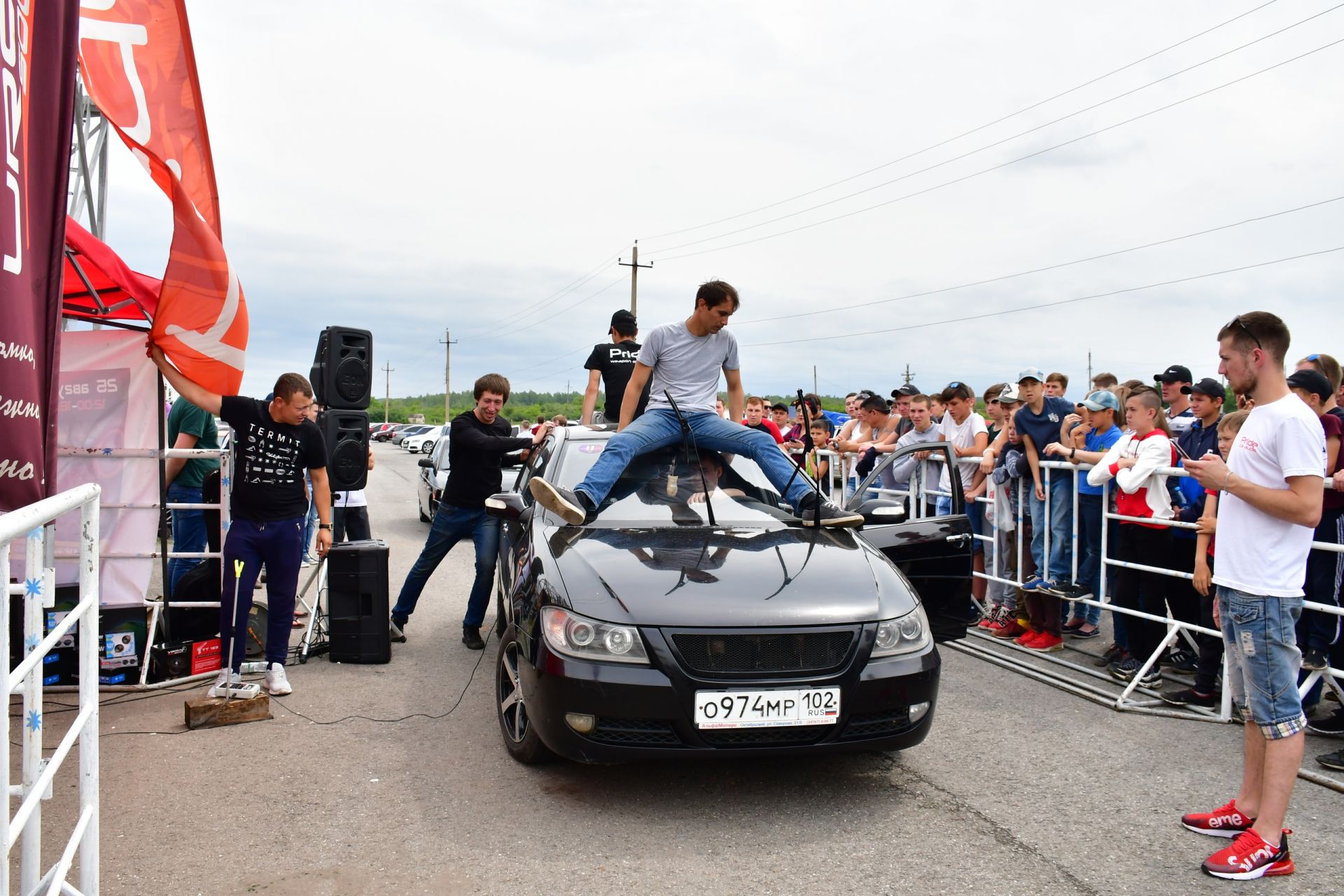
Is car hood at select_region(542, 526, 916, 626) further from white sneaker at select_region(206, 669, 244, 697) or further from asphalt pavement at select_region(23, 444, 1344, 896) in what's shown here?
white sneaker at select_region(206, 669, 244, 697)

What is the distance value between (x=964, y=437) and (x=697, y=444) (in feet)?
13.4

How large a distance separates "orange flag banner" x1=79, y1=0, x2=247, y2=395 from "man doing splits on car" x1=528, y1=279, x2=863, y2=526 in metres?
2.13

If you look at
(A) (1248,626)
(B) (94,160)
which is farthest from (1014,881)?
(B) (94,160)

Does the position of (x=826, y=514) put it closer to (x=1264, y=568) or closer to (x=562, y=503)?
(x=562, y=503)

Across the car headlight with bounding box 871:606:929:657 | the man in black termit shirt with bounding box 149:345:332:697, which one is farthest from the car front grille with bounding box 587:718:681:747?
the man in black termit shirt with bounding box 149:345:332:697

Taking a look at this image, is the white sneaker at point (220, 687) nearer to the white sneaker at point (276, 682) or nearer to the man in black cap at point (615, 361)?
the white sneaker at point (276, 682)

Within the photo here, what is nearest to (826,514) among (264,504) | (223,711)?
(264,504)

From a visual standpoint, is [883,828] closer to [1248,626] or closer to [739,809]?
[739,809]

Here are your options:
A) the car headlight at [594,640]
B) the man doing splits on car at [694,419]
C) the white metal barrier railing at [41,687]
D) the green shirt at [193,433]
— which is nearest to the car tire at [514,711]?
the car headlight at [594,640]

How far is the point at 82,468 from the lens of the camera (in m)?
5.88

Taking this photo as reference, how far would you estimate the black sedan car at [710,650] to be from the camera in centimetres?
360

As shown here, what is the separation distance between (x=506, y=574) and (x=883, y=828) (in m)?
2.77

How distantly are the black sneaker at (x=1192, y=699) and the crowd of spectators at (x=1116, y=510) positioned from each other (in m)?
0.01

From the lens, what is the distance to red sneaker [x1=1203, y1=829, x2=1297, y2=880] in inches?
128
